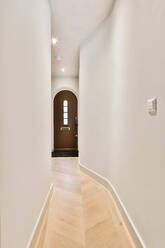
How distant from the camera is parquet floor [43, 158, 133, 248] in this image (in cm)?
137

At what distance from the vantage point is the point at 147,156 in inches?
44.9

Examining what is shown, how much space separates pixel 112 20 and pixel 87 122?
171 centimetres

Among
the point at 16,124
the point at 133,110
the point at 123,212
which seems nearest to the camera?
the point at 16,124

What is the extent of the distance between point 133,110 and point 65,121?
180 inches

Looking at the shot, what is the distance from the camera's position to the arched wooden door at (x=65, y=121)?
19.1 feet

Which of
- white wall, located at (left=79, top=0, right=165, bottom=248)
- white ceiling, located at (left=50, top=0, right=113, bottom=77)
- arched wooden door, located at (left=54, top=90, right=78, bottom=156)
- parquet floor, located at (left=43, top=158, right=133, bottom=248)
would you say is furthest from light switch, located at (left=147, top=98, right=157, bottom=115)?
arched wooden door, located at (left=54, top=90, right=78, bottom=156)

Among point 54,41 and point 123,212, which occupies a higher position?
point 54,41

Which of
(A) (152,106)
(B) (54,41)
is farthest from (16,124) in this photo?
(B) (54,41)

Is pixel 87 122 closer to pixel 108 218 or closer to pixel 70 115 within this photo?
pixel 108 218

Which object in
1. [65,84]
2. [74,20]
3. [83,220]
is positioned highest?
[74,20]

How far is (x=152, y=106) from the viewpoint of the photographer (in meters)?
1.04

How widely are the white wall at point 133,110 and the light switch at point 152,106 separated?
0.12 feet

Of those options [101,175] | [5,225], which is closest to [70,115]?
[101,175]

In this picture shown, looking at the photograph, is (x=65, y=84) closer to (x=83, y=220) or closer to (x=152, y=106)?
(x=83, y=220)
